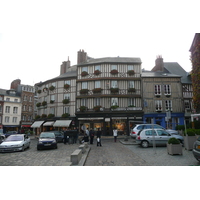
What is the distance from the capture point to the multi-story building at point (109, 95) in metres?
25.1

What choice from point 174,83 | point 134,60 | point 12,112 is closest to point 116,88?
point 134,60

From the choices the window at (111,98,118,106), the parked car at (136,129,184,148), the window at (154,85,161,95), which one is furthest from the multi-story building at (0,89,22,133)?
the parked car at (136,129,184,148)

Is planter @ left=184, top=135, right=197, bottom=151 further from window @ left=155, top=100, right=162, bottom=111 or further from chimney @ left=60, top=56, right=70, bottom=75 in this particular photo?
chimney @ left=60, top=56, right=70, bottom=75

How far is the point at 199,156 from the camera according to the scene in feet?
19.5

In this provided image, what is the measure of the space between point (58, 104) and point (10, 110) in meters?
17.6

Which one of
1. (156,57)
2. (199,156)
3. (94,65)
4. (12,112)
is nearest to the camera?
(199,156)

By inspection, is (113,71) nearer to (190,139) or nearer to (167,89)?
(167,89)

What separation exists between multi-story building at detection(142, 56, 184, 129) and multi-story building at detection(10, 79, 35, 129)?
30462 millimetres

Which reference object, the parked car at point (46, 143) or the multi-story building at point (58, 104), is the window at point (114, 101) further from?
the parked car at point (46, 143)

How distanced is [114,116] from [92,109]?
356cm

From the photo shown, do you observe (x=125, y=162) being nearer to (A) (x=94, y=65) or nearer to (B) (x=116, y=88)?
(B) (x=116, y=88)

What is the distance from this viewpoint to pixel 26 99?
42625mm

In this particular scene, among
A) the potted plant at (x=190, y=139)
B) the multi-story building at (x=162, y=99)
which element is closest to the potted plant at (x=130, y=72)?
the multi-story building at (x=162, y=99)
